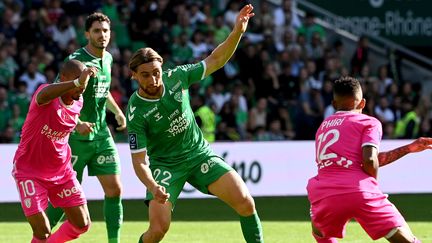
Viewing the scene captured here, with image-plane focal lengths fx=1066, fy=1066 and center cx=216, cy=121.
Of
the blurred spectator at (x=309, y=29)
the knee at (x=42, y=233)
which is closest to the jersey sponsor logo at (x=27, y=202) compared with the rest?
the knee at (x=42, y=233)

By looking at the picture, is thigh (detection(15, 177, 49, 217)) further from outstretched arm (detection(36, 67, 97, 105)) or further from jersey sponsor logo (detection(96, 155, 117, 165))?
jersey sponsor logo (detection(96, 155, 117, 165))

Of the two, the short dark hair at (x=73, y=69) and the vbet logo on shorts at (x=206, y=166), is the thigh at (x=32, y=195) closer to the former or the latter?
the short dark hair at (x=73, y=69)

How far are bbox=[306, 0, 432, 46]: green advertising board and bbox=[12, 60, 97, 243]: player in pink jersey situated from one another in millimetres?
16527

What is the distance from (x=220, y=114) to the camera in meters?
20.4

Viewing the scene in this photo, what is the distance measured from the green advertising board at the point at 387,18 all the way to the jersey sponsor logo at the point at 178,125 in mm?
16288

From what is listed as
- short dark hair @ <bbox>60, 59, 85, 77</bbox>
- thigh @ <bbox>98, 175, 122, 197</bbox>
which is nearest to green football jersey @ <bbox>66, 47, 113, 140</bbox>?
thigh @ <bbox>98, 175, 122, 197</bbox>

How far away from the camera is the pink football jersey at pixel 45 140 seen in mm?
9133

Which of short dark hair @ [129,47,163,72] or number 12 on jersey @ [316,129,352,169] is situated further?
short dark hair @ [129,47,163,72]

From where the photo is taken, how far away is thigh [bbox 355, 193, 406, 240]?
25.9ft

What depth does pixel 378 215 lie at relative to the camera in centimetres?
792

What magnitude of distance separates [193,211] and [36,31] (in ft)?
22.8

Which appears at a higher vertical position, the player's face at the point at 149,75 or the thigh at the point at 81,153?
the player's face at the point at 149,75

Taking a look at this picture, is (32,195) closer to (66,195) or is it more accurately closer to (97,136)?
(66,195)

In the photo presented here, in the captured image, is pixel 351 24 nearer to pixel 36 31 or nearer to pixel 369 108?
pixel 369 108
